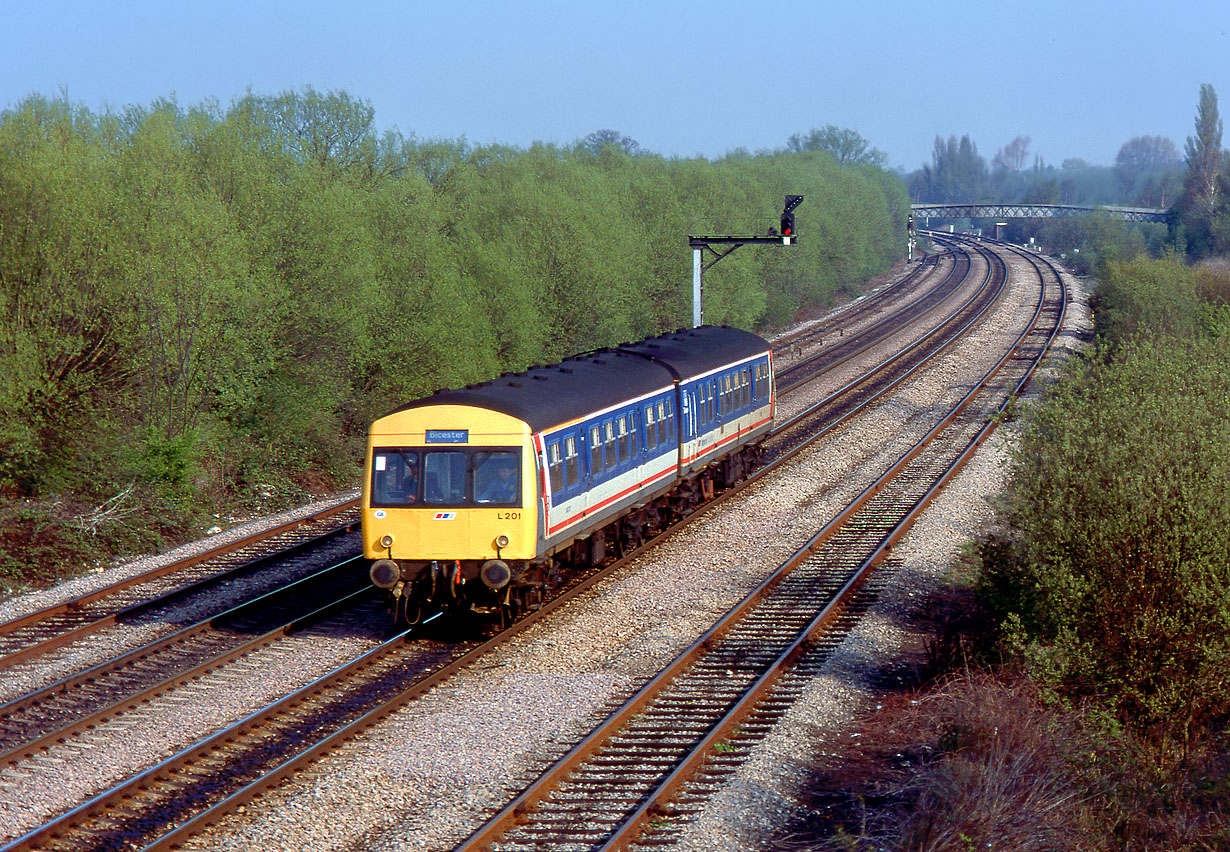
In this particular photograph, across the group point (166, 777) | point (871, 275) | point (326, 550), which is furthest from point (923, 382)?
point (871, 275)

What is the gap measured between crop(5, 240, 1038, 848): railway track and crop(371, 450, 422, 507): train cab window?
1.87 meters

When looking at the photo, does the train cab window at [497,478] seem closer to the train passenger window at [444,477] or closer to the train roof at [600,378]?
the train passenger window at [444,477]

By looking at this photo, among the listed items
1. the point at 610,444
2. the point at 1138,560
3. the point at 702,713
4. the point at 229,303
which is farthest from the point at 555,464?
the point at 229,303

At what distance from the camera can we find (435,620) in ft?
54.4

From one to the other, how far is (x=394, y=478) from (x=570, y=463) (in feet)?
8.34

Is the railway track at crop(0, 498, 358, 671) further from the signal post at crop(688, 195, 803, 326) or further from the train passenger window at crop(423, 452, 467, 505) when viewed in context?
the signal post at crop(688, 195, 803, 326)

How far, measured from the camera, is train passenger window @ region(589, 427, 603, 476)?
17552 millimetres

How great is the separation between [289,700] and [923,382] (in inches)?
1188

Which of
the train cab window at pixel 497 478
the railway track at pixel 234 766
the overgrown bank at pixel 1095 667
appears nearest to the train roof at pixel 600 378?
the train cab window at pixel 497 478

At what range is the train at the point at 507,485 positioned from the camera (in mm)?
15062

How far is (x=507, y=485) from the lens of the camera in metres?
15.2

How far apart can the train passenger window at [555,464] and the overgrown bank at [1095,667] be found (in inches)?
202

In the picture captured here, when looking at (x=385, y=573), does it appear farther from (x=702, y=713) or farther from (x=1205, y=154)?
(x=1205, y=154)

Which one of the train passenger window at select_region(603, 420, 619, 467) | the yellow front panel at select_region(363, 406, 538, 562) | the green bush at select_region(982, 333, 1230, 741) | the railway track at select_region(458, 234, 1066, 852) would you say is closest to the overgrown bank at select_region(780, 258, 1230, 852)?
the green bush at select_region(982, 333, 1230, 741)
